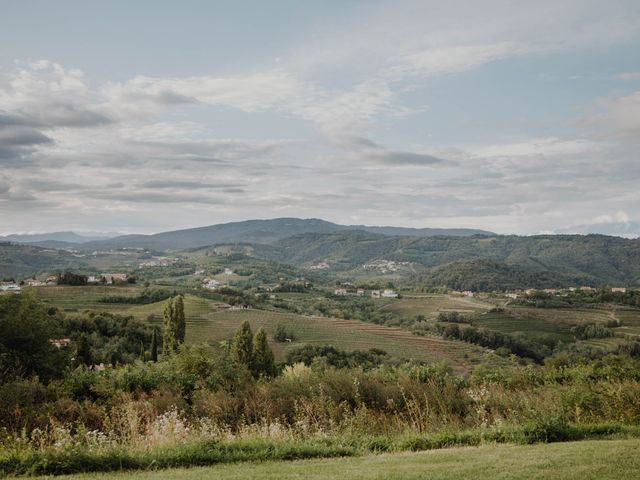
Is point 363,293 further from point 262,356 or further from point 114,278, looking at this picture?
point 262,356

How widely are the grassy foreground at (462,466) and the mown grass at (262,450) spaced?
1.12 ft

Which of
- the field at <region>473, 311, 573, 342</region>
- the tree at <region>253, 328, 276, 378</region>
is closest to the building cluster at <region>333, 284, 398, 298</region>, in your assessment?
the field at <region>473, 311, 573, 342</region>

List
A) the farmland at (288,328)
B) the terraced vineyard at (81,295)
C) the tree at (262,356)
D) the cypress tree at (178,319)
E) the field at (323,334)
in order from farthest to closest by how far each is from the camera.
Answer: the terraced vineyard at (81,295), the farmland at (288,328), the field at (323,334), the cypress tree at (178,319), the tree at (262,356)

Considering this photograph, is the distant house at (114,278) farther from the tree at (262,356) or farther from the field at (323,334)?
the tree at (262,356)

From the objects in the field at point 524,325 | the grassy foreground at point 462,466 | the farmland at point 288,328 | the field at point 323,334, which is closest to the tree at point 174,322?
the farmland at point 288,328

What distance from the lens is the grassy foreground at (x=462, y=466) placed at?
207 inches

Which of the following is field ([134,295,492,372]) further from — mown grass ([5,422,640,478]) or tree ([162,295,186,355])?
mown grass ([5,422,640,478])

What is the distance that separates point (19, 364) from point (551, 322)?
85.5 meters

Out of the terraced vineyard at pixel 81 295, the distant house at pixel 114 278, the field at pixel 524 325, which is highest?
the distant house at pixel 114 278

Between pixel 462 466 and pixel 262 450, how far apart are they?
2.57 metres

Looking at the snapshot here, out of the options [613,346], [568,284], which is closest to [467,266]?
[568,284]

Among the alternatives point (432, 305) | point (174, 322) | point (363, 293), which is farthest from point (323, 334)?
point (363, 293)

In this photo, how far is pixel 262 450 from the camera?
6637mm

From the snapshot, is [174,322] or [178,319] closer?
[174,322]
